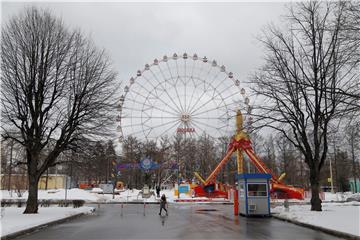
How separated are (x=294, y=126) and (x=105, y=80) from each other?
1298 centimetres

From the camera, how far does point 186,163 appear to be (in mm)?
75500

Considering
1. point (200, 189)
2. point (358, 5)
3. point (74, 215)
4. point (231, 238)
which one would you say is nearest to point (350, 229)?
point (231, 238)

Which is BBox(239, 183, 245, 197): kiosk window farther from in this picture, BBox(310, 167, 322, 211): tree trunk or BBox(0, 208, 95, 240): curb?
BBox(0, 208, 95, 240): curb

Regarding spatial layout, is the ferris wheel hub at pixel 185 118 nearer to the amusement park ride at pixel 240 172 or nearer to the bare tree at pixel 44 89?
the amusement park ride at pixel 240 172

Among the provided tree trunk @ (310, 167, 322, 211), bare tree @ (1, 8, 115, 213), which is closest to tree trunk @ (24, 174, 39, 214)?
bare tree @ (1, 8, 115, 213)

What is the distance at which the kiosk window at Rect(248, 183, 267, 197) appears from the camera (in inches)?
954

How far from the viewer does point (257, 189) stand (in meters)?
24.4

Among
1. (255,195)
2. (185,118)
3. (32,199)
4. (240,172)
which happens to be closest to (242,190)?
(255,195)

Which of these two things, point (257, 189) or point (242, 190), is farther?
point (242, 190)

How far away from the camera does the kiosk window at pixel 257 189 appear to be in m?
24.2

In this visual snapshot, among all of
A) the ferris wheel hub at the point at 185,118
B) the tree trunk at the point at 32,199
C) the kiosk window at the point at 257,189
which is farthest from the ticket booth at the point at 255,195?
the ferris wheel hub at the point at 185,118

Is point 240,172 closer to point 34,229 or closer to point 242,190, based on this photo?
point 242,190

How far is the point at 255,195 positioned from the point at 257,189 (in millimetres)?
398

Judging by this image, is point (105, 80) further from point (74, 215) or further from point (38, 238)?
point (38, 238)
